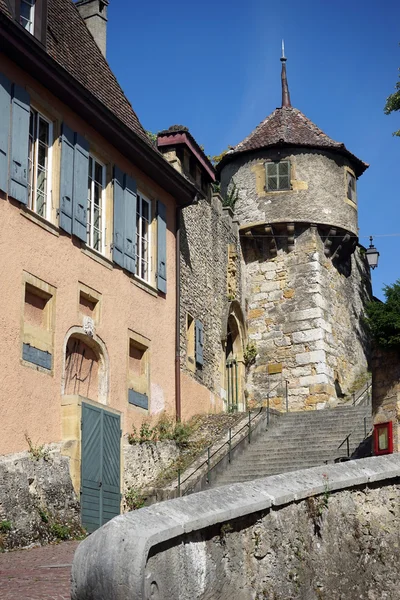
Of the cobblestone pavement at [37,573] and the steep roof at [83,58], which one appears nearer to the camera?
the cobblestone pavement at [37,573]

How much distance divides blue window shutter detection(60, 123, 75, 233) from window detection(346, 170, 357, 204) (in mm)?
11380

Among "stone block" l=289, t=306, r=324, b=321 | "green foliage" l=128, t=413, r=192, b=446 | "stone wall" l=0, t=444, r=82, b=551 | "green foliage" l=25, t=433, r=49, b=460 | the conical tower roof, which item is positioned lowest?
"stone wall" l=0, t=444, r=82, b=551

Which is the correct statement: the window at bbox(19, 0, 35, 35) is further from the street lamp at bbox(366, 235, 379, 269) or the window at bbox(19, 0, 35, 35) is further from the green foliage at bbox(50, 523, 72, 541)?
the street lamp at bbox(366, 235, 379, 269)

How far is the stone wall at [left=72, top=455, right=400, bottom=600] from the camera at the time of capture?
597cm

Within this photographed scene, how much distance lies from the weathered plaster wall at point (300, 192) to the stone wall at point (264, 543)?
652 inches

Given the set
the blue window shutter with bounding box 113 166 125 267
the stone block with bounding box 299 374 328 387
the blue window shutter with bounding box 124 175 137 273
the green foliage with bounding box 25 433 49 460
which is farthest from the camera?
the stone block with bounding box 299 374 328 387

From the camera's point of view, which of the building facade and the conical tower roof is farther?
the conical tower roof

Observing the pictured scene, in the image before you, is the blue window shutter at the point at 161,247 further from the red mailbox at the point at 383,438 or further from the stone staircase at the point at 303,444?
the red mailbox at the point at 383,438

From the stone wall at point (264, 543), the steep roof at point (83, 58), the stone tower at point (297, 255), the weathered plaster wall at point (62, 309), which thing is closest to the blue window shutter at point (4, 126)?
the weathered plaster wall at point (62, 309)

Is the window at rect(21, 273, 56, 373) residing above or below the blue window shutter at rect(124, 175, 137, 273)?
below

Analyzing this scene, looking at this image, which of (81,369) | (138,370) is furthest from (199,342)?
(81,369)

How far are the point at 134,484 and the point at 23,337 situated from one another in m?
3.58

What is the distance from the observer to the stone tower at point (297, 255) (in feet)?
82.2

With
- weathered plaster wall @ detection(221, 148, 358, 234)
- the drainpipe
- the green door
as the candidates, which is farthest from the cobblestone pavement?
weathered plaster wall @ detection(221, 148, 358, 234)
